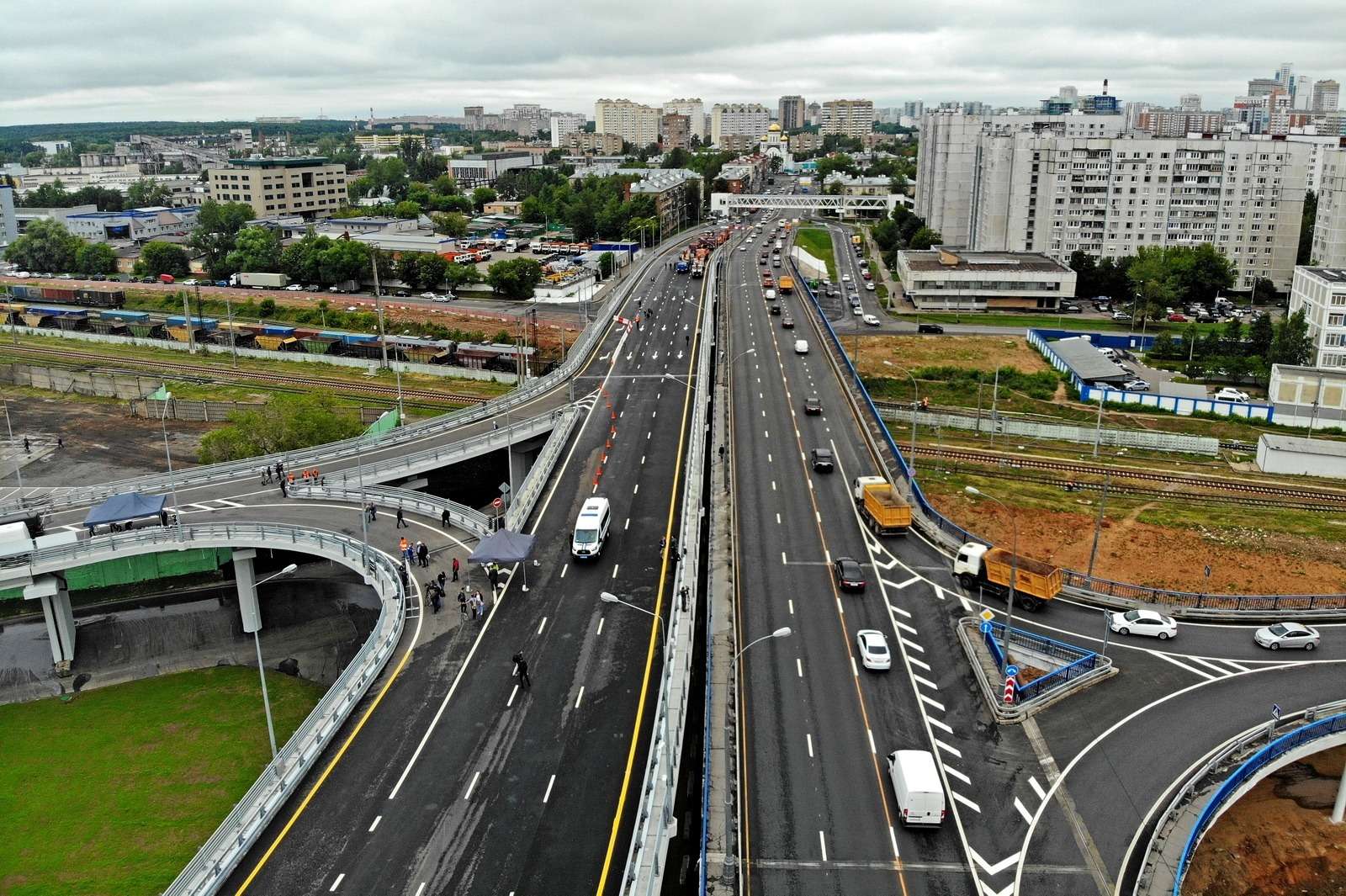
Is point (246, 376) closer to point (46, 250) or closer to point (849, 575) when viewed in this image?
point (849, 575)

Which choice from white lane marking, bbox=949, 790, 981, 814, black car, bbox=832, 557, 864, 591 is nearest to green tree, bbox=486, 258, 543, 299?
black car, bbox=832, 557, 864, 591

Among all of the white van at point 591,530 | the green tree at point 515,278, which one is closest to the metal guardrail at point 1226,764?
the white van at point 591,530

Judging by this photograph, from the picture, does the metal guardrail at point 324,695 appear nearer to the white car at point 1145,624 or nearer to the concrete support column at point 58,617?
the concrete support column at point 58,617

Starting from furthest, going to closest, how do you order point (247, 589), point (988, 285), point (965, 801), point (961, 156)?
point (961, 156) → point (988, 285) → point (247, 589) → point (965, 801)

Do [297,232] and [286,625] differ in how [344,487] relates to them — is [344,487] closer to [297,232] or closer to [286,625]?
[286,625]

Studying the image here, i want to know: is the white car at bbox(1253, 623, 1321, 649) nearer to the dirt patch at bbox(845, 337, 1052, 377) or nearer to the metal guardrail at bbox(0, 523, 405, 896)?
the metal guardrail at bbox(0, 523, 405, 896)

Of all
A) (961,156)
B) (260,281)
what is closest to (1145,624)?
(961,156)
